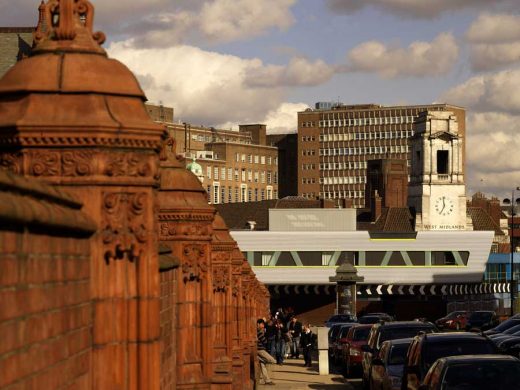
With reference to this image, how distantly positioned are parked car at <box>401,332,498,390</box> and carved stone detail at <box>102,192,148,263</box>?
41.5 ft

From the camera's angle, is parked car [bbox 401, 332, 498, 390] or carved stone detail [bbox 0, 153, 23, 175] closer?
carved stone detail [bbox 0, 153, 23, 175]

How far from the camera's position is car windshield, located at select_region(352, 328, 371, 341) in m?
42.8

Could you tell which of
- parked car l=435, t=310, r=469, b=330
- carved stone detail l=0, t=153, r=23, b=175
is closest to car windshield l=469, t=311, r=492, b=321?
parked car l=435, t=310, r=469, b=330

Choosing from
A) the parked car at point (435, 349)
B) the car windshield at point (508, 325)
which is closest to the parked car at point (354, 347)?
the car windshield at point (508, 325)

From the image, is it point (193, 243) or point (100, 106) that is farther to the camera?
point (193, 243)

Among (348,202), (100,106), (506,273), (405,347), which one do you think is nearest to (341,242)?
(506,273)

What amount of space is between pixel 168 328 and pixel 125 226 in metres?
5.50

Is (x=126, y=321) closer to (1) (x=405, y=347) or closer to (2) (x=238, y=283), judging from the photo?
(2) (x=238, y=283)

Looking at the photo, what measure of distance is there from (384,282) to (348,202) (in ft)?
214

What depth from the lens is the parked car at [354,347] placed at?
42.1 metres

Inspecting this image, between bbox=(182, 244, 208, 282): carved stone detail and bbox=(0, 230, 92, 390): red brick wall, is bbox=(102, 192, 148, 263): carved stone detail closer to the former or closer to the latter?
bbox=(0, 230, 92, 390): red brick wall

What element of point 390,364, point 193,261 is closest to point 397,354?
point 390,364

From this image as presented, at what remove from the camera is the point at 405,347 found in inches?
1113

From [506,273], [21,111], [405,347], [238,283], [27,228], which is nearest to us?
[27,228]
